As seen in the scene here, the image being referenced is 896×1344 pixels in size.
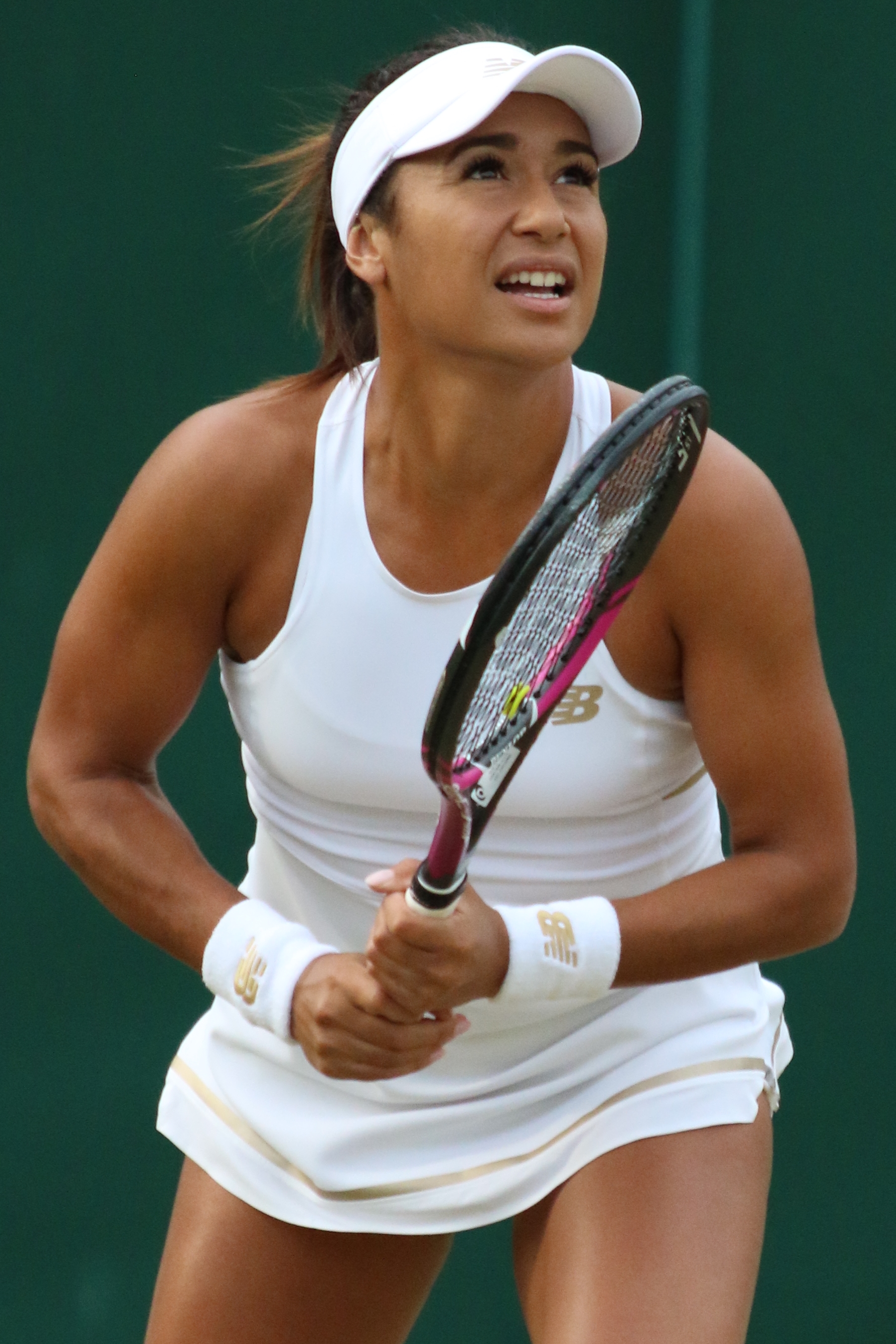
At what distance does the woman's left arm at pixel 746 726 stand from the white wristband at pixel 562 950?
0.09 feet

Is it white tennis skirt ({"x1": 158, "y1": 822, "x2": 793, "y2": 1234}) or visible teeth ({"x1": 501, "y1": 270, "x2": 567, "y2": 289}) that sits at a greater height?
visible teeth ({"x1": 501, "y1": 270, "x2": 567, "y2": 289})

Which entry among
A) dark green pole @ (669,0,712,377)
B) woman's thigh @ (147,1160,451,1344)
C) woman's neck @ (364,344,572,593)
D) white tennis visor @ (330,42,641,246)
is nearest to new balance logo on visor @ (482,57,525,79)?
white tennis visor @ (330,42,641,246)

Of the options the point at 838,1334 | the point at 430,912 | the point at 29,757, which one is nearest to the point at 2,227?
the point at 29,757

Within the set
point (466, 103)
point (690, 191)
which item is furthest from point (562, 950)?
point (690, 191)

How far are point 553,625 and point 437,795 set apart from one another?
327 mm

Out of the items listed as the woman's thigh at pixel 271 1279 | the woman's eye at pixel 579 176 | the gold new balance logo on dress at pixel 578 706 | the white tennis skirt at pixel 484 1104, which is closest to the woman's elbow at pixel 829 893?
the white tennis skirt at pixel 484 1104

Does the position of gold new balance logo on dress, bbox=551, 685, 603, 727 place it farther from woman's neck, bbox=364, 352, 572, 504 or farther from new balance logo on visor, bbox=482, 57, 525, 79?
new balance logo on visor, bbox=482, 57, 525, 79

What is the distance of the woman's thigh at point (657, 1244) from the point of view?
1.67m

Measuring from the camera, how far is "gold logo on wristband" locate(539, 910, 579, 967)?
1628 millimetres

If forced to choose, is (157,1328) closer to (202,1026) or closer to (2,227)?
(202,1026)

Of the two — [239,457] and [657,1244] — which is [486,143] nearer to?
[239,457]

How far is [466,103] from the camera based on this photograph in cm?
169

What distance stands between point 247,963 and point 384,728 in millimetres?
241

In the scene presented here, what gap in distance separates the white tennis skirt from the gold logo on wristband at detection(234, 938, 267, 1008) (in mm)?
213
